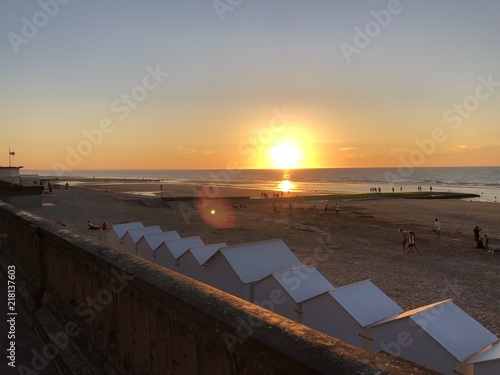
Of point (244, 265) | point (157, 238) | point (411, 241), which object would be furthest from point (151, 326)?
point (411, 241)

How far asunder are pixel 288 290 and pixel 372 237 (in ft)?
68.3

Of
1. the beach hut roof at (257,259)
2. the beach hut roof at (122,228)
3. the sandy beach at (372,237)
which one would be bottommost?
the sandy beach at (372,237)

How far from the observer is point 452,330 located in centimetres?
627

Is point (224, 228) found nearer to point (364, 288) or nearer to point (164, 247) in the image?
point (164, 247)

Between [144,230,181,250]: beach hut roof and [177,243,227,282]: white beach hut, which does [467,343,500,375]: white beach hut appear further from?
[144,230,181,250]: beach hut roof

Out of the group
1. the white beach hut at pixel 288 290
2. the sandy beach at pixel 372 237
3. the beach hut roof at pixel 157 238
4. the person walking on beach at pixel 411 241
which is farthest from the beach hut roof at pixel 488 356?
the person walking on beach at pixel 411 241

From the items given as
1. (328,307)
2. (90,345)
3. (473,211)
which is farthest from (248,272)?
(473,211)

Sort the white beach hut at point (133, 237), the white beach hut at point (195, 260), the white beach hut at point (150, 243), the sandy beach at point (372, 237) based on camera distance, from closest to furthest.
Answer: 1. the white beach hut at point (195, 260)
2. the white beach hut at point (150, 243)
3. the white beach hut at point (133, 237)
4. the sandy beach at point (372, 237)

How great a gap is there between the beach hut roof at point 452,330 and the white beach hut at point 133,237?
371 inches

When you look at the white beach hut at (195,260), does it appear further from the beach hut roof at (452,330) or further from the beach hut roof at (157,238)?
the beach hut roof at (452,330)

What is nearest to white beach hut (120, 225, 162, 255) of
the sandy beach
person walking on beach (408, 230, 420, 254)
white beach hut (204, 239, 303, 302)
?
white beach hut (204, 239, 303, 302)

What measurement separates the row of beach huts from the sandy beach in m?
5.86

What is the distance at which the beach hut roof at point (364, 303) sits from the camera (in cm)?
716

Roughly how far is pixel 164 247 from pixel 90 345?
8805mm
